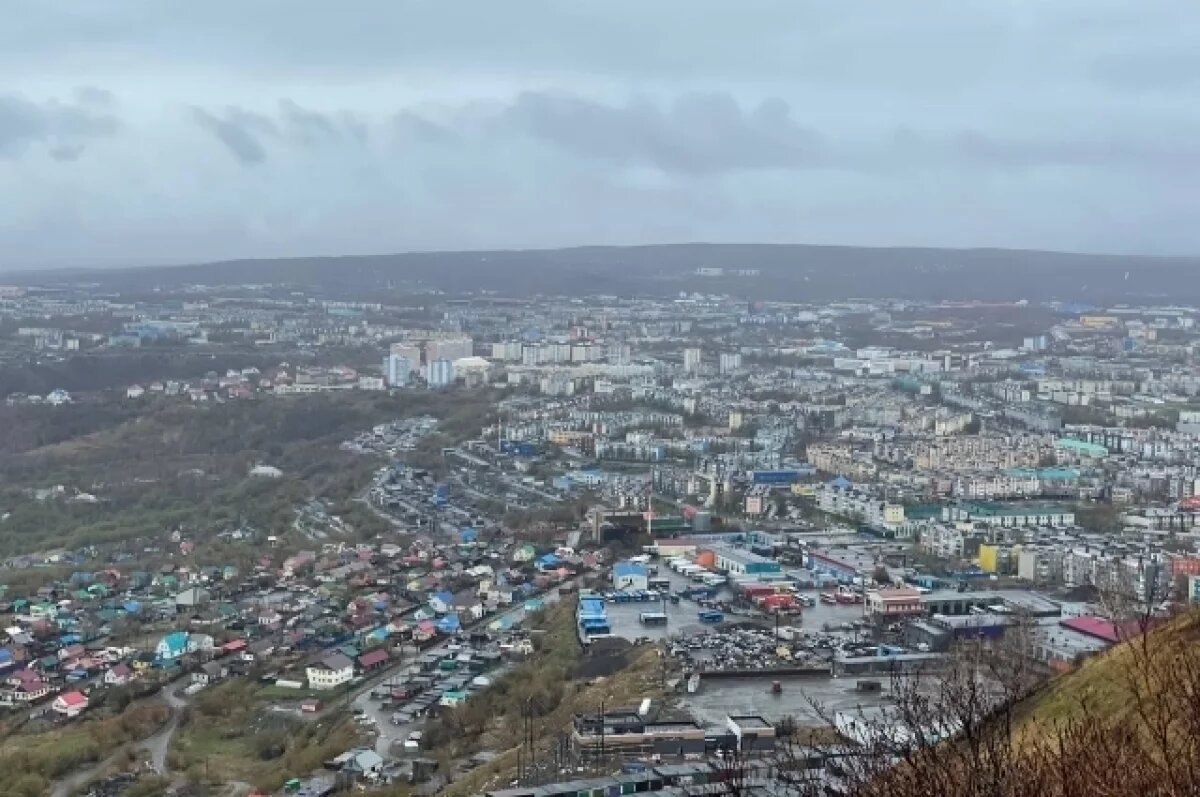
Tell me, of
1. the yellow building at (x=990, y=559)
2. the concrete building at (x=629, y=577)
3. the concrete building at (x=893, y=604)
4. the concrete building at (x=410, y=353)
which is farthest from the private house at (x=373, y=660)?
the concrete building at (x=410, y=353)

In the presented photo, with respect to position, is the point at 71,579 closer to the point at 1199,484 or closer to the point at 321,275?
the point at 1199,484

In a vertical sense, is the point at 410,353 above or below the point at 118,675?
above

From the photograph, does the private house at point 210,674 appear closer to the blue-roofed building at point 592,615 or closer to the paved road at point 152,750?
the paved road at point 152,750

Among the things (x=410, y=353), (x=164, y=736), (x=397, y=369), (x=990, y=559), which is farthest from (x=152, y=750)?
(x=410, y=353)

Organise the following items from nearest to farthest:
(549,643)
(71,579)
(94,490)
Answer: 1. (549,643)
2. (71,579)
3. (94,490)

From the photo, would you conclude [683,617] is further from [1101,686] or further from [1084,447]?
[1084,447]

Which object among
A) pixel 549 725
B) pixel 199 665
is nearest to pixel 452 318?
pixel 199 665
